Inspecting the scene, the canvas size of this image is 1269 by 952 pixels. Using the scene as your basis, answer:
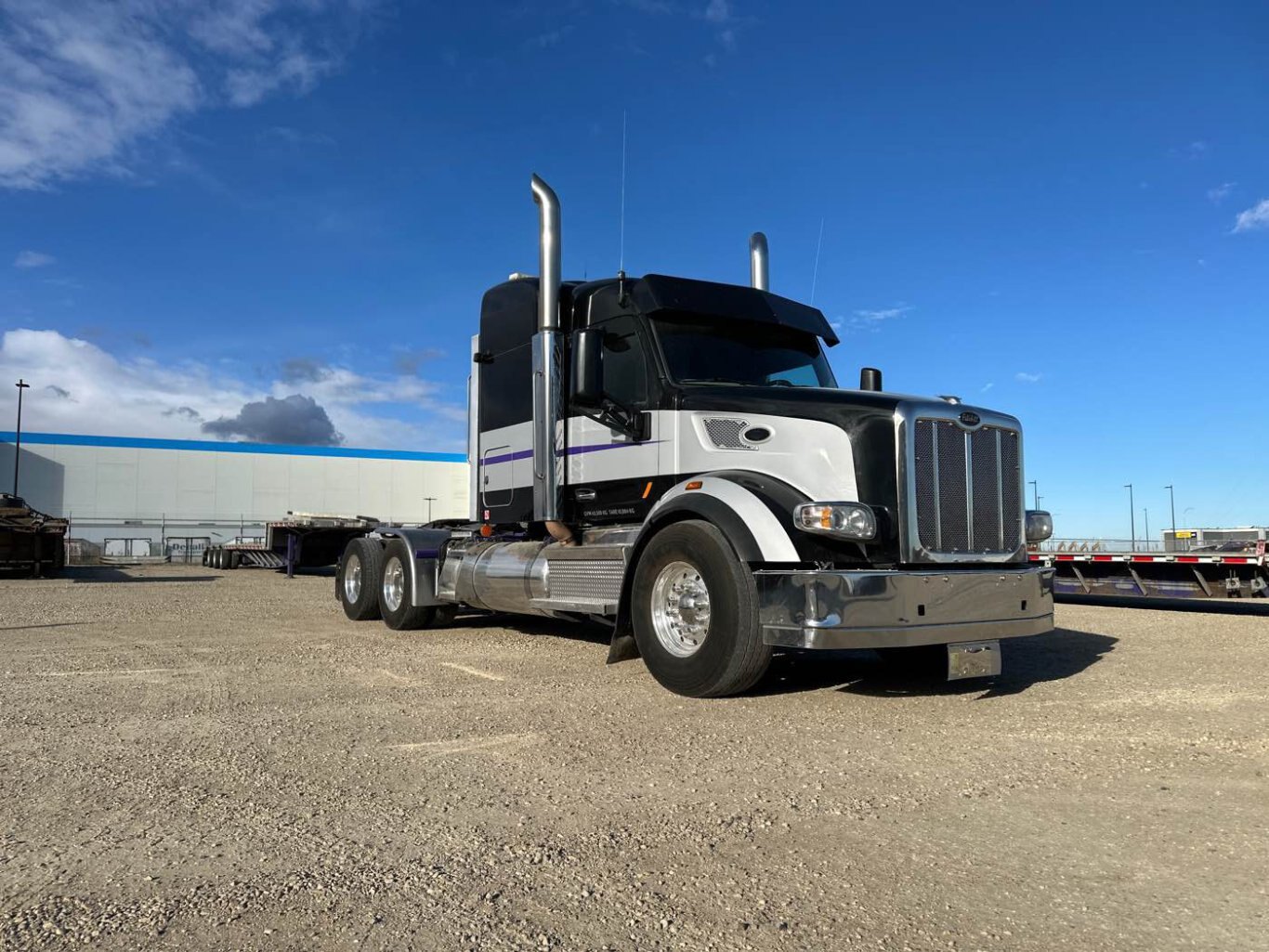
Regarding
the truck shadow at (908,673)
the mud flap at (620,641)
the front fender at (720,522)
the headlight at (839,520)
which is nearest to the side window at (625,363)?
the front fender at (720,522)

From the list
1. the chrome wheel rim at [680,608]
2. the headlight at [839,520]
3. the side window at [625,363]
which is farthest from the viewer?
the side window at [625,363]

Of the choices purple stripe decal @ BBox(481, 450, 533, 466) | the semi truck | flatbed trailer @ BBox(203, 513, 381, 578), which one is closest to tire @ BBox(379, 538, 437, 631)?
the semi truck

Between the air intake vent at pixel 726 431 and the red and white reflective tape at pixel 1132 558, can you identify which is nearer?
the air intake vent at pixel 726 431

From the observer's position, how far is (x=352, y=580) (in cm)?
1127

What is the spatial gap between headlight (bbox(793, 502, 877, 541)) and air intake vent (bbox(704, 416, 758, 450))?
95 cm

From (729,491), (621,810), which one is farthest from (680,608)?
(621,810)

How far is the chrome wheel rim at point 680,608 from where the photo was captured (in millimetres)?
6152

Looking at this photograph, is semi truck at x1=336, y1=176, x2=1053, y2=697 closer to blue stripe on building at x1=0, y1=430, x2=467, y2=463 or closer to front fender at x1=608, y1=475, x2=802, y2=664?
front fender at x1=608, y1=475, x2=802, y2=664

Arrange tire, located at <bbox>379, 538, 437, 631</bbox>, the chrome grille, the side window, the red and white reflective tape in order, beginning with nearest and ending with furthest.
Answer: the chrome grille, the side window, tire, located at <bbox>379, 538, 437, 631</bbox>, the red and white reflective tape

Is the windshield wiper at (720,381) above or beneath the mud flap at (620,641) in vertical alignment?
above

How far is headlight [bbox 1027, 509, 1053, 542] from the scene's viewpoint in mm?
6891

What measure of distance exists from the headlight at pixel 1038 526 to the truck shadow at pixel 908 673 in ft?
3.48

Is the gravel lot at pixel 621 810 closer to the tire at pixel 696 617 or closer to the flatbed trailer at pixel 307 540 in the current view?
the tire at pixel 696 617

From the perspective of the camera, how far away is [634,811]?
11.9 feet
